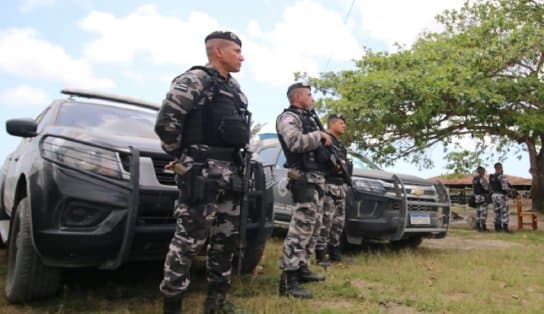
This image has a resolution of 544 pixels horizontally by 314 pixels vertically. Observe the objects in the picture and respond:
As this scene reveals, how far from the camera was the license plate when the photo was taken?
6108 mm

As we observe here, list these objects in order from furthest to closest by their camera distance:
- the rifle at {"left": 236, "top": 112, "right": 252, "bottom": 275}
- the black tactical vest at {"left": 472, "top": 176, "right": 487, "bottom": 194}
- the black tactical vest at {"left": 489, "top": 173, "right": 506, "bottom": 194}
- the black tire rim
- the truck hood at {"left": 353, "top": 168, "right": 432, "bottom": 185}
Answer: the black tactical vest at {"left": 472, "top": 176, "right": 487, "bottom": 194}, the black tactical vest at {"left": 489, "top": 173, "right": 506, "bottom": 194}, the truck hood at {"left": 353, "top": 168, "right": 432, "bottom": 185}, the black tire rim, the rifle at {"left": 236, "top": 112, "right": 252, "bottom": 275}

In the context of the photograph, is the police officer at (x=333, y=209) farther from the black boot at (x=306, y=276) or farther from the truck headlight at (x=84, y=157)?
the truck headlight at (x=84, y=157)

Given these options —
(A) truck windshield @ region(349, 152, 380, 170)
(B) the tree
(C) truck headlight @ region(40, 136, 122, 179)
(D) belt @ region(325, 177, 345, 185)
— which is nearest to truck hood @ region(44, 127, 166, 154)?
(C) truck headlight @ region(40, 136, 122, 179)

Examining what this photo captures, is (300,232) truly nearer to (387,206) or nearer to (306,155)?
(306,155)

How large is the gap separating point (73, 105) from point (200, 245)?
2.02 metres

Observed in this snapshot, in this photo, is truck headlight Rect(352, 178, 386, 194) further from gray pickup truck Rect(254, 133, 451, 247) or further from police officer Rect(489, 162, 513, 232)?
police officer Rect(489, 162, 513, 232)

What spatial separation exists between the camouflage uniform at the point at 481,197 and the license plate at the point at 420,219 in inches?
212

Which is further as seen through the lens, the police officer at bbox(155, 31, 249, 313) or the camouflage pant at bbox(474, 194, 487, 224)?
the camouflage pant at bbox(474, 194, 487, 224)

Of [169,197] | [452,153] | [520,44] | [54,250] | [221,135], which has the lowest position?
[54,250]

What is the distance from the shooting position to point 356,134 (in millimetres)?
14164

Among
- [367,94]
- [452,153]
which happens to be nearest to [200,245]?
[367,94]

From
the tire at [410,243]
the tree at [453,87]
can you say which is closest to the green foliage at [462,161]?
the tree at [453,87]

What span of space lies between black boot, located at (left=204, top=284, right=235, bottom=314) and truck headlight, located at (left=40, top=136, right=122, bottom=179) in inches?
36.4

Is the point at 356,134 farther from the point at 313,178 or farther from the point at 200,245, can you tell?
the point at 200,245
